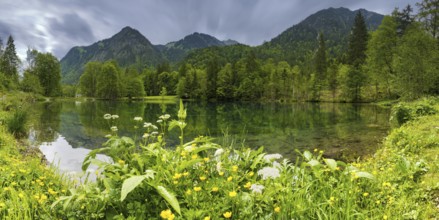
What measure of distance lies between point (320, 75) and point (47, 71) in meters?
80.7

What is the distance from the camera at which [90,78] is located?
9744cm

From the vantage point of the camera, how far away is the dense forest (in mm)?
32438

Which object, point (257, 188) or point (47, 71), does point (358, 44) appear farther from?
point (47, 71)

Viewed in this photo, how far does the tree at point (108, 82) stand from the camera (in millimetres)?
88688

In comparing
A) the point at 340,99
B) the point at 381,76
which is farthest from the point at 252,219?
the point at 340,99

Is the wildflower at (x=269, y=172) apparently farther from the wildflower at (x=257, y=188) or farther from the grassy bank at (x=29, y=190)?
the grassy bank at (x=29, y=190)

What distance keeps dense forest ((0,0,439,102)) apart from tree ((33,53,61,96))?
251 mm

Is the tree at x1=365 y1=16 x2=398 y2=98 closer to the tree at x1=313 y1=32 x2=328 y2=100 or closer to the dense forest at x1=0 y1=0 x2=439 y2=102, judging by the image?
the dense forest at x1=0 y1=0 x2=439 y2=102

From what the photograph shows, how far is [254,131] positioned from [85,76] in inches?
3668

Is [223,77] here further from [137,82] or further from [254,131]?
[254,131]

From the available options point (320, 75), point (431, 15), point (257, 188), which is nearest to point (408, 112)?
point (257, 188)

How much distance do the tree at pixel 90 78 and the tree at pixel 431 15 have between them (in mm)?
92107

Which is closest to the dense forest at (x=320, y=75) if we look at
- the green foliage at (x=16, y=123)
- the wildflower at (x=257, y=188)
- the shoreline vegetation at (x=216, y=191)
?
the green foliage at (x=16, y=123)

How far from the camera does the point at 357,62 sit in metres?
68.6
